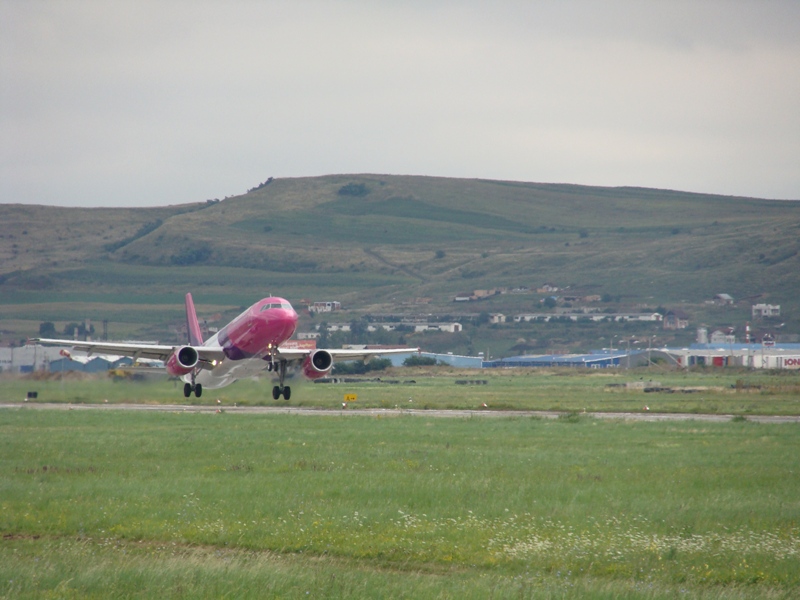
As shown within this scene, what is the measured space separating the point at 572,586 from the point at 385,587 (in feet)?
9.23

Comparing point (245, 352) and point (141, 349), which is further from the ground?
point (245, 352)

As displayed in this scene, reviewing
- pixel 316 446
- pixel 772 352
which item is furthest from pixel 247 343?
pixel 772 352

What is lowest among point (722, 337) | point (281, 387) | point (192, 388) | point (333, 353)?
point (192, 388)

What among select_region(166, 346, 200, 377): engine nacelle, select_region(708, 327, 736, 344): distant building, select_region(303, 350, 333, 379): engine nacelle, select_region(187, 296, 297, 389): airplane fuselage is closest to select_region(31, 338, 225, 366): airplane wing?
select_region(166, 346, 200, 377): engine nacelle

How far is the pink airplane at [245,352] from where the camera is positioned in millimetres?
43938

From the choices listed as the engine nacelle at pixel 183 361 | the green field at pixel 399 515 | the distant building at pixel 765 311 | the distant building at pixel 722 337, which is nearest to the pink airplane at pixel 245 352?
the engine nacelle at pixel 183 361

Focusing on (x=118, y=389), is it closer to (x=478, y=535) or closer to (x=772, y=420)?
(x=772, y=420)

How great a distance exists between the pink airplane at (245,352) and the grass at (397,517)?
9.45 metres

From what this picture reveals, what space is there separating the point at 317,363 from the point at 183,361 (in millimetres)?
6505

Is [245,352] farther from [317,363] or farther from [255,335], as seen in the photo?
[317,363]

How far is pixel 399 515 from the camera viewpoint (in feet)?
68.2

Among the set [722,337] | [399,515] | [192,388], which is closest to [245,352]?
[192,388]

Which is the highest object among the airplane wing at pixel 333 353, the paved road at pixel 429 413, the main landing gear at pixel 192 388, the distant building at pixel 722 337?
the airplane wing at pixel 333 353

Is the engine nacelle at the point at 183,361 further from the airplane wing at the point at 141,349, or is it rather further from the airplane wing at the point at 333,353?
the airplane wing at the point at 333,353
